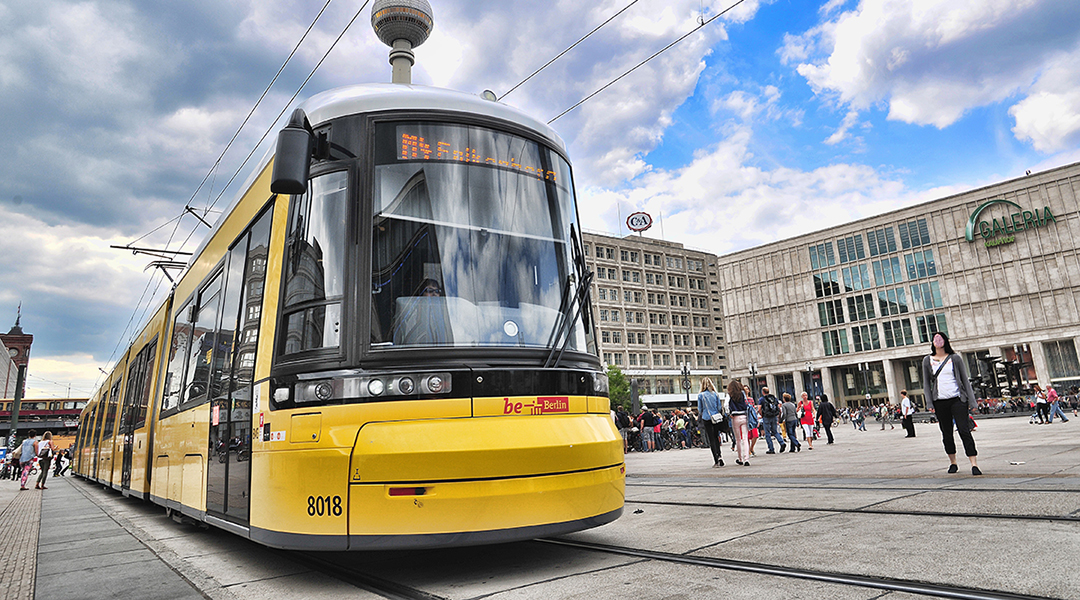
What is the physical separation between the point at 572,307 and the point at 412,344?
1.21 m

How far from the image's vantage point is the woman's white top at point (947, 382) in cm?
751

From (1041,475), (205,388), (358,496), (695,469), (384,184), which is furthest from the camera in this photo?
(695,469)

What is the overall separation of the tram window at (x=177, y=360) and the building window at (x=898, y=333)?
241 feet

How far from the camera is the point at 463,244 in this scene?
14.5ft

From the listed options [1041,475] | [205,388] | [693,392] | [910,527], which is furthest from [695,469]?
[693,392]

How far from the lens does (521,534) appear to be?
154 inches

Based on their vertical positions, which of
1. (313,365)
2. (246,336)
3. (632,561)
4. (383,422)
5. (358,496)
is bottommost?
(632,561)

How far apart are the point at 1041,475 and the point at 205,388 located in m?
8.09

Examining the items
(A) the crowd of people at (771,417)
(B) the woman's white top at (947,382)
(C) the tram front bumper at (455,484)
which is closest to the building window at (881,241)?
(A) the crowd of people at (771,417)

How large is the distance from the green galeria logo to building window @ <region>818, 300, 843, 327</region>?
1407 cm

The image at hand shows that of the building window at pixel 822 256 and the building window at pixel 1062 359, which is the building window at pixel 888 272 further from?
the building window at pixel 1062 359

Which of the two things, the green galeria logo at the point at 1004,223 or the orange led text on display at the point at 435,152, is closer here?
the orange led text on display at the point at 435,152

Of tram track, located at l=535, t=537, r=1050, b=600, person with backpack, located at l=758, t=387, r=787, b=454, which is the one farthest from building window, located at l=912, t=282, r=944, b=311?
tram track, located at l=535, t=537, r=1050, b=600

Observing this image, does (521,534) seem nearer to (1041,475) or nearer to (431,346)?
(431,346)
